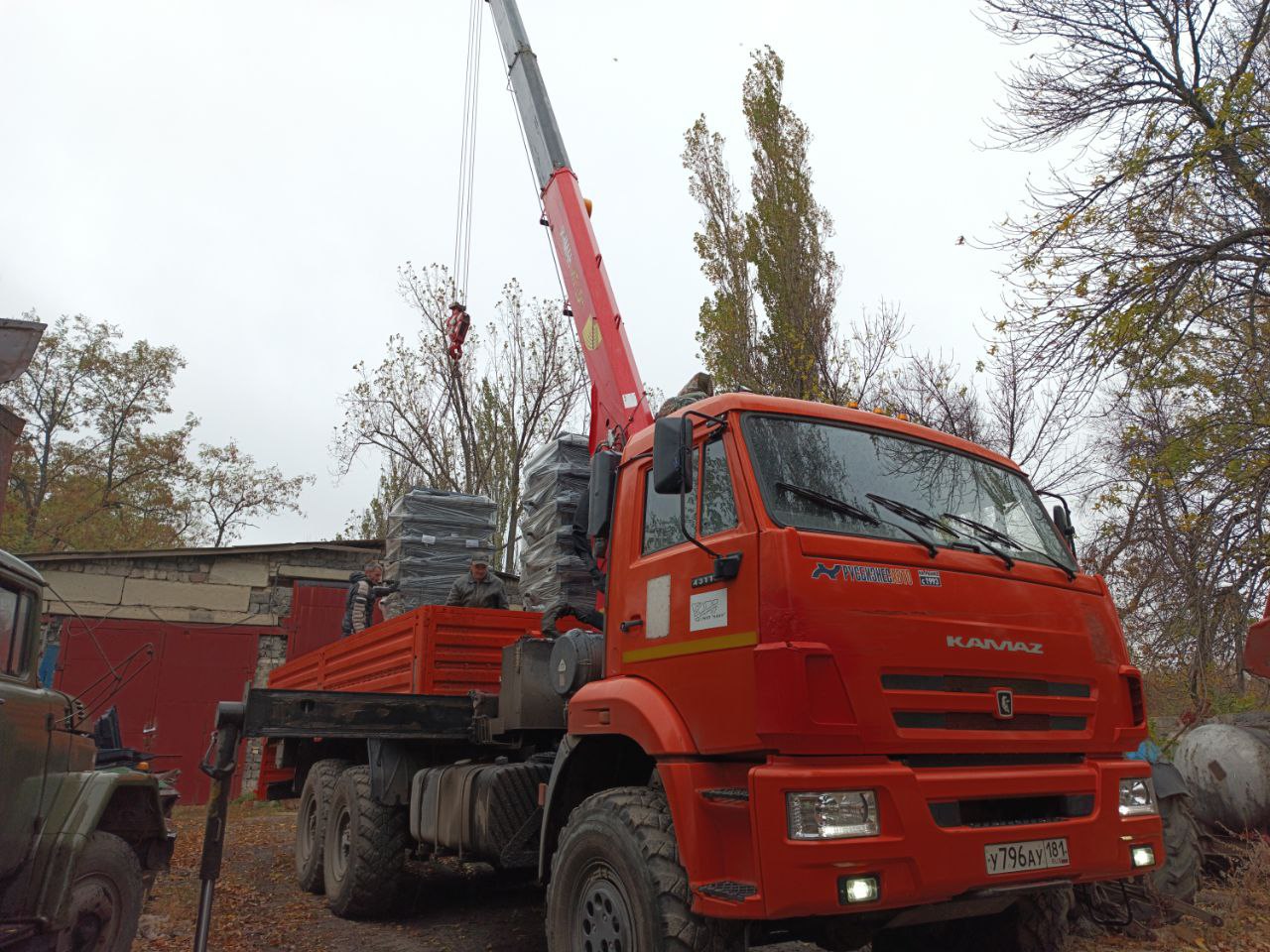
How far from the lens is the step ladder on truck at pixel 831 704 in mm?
3189

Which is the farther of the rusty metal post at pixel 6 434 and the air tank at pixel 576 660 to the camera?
the rusty metal post at pixel 6 434

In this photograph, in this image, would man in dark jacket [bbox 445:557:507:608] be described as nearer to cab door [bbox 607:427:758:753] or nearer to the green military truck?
the green military truck

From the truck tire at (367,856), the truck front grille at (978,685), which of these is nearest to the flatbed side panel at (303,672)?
the truck tire at (367,856)

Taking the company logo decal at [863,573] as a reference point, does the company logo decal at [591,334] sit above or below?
above

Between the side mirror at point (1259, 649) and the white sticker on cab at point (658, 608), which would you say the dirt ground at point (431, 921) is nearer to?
the side mirror at point (1259, 649)

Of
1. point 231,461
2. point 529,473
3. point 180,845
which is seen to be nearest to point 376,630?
point 529,473

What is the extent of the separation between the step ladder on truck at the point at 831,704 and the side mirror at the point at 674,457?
12 millimetres

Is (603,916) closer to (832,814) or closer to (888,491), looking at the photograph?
(832,814)

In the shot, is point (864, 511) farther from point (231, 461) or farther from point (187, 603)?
point (231, 461)

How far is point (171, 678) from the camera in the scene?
16.8m

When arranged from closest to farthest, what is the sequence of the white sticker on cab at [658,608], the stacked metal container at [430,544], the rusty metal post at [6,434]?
the white sticker on cab at [658,608], the stacked metal container at [430,544], the rusty metal post at [6,434]

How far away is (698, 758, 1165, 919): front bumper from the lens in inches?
119

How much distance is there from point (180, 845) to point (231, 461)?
2763cm

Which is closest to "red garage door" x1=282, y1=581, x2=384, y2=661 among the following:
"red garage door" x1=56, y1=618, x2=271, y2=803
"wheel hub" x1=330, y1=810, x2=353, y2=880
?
"red garage door" x1=56, y1=618, x2=271, y2=803
